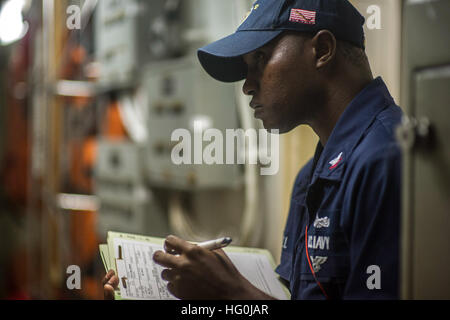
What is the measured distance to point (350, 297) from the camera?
1.99 feet

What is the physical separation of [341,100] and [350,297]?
25cm

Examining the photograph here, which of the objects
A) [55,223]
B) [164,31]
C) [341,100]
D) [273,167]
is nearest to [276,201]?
[273,167]

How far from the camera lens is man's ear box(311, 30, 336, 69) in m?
0.63

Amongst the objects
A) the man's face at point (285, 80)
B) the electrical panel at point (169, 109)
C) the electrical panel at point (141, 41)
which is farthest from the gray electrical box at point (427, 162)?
the electrical panel at point (141, 41)

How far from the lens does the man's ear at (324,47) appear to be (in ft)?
2.06

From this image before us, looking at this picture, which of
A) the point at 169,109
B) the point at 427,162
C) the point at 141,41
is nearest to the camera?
the point at 427,162

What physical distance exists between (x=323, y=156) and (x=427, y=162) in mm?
130

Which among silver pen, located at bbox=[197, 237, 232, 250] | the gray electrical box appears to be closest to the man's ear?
the gray electrical box

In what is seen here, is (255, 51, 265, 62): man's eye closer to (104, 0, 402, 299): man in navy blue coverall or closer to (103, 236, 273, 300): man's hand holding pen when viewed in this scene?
(104, 0, 402, 299): man in navy blue coverall

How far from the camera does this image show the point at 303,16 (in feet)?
2.07
